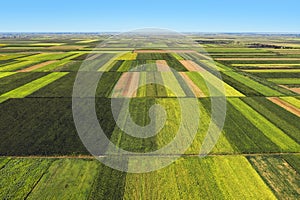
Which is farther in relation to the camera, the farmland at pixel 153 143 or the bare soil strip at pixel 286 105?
the bare soil strip at pixel 286 105

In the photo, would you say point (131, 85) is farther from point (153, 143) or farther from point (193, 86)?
point (153, 143)

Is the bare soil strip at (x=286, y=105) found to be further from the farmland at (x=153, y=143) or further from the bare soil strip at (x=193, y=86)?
the bare soil strip at (x=193, y=86)

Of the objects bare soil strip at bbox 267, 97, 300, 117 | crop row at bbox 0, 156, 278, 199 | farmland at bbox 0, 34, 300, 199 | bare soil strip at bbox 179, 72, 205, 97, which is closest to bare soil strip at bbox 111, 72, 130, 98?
farmland at bbox 0, 34, 300, 199

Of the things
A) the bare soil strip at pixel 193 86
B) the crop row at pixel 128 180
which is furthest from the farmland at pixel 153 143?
the bare soil strip at pixel 193 86

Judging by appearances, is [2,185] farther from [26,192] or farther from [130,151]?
[130,151]

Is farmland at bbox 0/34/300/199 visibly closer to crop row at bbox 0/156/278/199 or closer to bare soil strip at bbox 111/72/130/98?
crop row at bbox 0/156/278/199

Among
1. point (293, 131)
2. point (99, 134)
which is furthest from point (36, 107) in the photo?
point (293, 131)

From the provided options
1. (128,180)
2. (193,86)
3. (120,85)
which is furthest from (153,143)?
(193,86)

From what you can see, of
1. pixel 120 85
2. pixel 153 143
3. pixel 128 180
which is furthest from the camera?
Result: pixel 120 85

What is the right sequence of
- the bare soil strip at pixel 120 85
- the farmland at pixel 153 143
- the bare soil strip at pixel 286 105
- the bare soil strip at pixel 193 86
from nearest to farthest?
the farmland at pixel 153 143 → the bare soil strip at pixel 286 105 → the bare soil strip at pixel 120 85 → the bare soil strip at pixel 193 86

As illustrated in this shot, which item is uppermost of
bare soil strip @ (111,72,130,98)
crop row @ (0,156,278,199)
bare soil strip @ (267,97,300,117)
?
bare soil strip @ (111,72,130,98)

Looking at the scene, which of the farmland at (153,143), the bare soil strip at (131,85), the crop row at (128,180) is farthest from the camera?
the bare soil strip at (131,85)
